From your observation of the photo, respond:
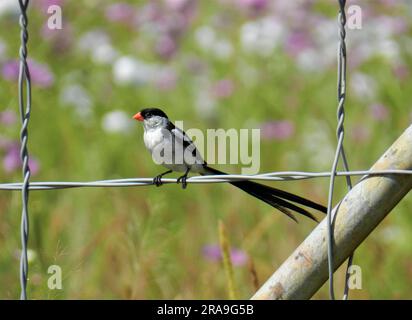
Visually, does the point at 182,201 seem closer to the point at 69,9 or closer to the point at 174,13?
the point at 174,13

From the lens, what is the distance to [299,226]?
8.11 feet

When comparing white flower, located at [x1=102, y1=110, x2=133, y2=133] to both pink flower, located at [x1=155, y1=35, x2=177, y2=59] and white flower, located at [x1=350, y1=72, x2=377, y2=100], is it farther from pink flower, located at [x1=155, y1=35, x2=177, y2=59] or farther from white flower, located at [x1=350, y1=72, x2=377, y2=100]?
white flower, located at [x1=350, y1=72, x2=377, y2=100]

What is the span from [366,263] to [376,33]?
4.16 ft

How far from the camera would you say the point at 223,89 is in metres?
3.28

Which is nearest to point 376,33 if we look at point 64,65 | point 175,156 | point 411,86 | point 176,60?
point 411,86

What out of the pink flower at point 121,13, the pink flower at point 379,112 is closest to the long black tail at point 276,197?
the pink flower at point 379,112

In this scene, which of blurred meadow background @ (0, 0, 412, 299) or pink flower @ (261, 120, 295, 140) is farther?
pink flower @ (261, 120, 295, 140)

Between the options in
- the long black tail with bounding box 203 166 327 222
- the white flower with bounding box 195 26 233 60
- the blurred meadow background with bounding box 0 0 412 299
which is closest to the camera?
the long black tail with bounding box 203 166 327 222

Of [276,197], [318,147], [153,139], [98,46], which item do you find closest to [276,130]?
[318,147]

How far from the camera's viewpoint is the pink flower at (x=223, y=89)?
10.7ft

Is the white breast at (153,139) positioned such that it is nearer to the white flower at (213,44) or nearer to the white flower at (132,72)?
the white flower at (132,72)

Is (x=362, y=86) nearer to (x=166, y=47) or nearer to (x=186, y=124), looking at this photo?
(x=186, y=124)

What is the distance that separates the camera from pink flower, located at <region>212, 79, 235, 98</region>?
3.27 meters

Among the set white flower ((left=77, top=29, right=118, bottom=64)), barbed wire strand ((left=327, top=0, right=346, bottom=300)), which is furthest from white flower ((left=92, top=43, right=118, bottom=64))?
barbed wire strand ((left=327, top=0, right=346, bottom=300))
